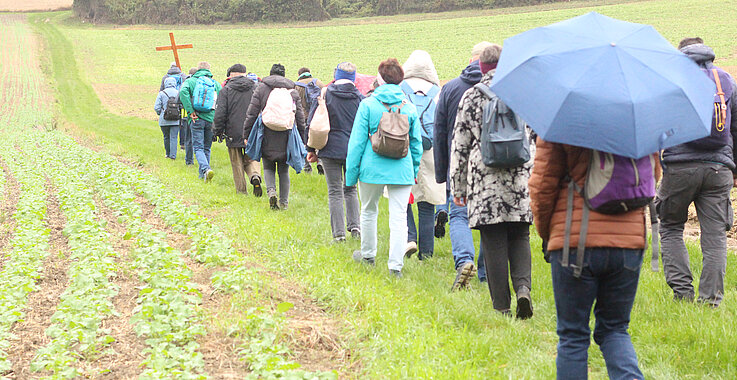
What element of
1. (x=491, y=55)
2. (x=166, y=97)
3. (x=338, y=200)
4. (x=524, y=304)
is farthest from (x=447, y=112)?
(x=166, y=97)

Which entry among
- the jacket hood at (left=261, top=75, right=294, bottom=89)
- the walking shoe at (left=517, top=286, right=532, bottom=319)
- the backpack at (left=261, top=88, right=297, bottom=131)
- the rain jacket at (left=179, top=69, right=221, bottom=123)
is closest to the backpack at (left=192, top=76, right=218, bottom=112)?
the rain jacket at (left=179, top=69, right=221, bottom=123)

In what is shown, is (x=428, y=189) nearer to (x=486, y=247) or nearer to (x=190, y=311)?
(x=486, y=247)

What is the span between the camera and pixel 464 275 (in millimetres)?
6090

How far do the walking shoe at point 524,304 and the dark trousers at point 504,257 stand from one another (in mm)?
72

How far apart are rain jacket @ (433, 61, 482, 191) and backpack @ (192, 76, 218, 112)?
23.9 ft

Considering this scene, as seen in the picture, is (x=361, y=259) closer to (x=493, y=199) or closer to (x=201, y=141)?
(x=493, y=199)

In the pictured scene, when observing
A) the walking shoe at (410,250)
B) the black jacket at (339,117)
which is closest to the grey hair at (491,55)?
the walking shoe at (410,250)

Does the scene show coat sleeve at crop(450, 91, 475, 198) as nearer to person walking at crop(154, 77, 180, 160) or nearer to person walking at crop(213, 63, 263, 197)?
person walking at crop(213, 63, 263, 197)

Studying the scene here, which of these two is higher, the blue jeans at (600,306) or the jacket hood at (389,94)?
the jacket hood at (389,94)

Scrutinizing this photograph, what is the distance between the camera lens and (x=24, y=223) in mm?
9539

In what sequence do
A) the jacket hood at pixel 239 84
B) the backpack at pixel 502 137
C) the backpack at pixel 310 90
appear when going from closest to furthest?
the backpack at pixel 502 137 < the jacket hood at pixel 239 84 < the backpack at pixel 310 90

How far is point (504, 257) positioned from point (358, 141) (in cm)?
187

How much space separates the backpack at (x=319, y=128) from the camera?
7941 millimetres

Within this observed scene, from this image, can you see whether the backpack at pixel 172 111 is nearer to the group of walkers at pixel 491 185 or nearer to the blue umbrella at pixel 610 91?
the group of walkers at pixel 491 185
